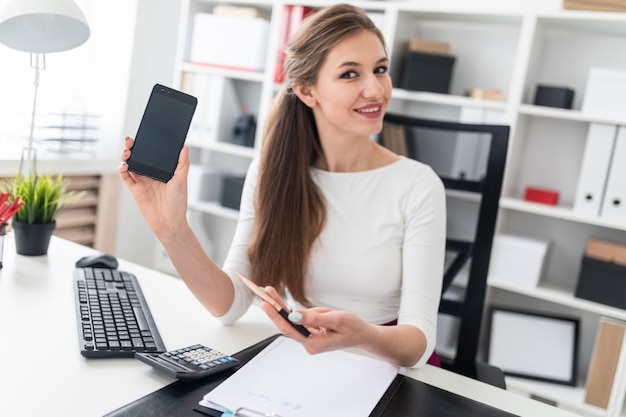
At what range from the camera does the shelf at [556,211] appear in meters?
2.23

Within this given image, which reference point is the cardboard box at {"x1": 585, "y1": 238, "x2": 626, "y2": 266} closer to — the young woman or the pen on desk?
the young woman

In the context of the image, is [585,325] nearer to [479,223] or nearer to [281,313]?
[479,223]

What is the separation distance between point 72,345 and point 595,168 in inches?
77.4

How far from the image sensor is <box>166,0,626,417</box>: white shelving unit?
7.61 ft

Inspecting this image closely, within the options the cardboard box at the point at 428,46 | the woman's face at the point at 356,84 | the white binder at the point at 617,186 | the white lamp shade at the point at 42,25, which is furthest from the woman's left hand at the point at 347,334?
the cardboard box at the point at 428,46

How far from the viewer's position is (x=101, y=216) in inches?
114

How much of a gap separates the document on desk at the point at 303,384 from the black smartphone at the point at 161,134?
0.40m

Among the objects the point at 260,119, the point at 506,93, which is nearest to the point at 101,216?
the point at 260,119

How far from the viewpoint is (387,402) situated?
2.99 feet

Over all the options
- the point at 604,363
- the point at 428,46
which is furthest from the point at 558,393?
the point at 428,46

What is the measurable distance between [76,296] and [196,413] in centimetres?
52

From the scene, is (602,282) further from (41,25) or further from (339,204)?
(41,25)

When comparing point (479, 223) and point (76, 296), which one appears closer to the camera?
point (76, 296)

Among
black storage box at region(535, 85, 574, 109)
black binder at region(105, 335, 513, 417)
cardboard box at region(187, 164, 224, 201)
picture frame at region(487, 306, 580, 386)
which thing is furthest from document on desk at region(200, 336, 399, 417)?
cardboard box at region(187, 164, 224, 201)
